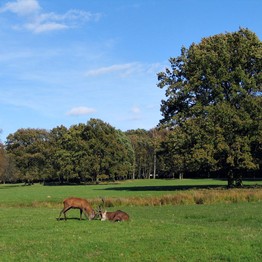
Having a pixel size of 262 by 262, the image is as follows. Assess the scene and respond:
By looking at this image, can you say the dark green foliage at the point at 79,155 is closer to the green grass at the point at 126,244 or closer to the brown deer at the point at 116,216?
the brown deer at the point at 116,216

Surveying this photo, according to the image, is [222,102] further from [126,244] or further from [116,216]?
[126,244]

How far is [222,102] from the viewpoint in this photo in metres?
50.0

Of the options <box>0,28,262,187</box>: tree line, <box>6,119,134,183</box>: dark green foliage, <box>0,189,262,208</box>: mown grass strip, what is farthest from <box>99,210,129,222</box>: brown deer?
<box>6,119,134,183</box>: dark green foliage

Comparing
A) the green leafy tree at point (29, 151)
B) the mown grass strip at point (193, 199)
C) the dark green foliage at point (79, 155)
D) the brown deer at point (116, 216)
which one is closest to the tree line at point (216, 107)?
the mown grass strip at point (193, 199)

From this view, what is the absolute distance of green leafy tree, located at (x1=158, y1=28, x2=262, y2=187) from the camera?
47469 mm

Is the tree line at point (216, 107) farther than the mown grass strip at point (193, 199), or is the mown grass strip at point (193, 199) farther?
the tree line at point (216, 107)

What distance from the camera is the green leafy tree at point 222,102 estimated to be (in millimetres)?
47469

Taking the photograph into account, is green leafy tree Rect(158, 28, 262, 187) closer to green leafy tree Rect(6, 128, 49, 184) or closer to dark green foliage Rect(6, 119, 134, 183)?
dark green foliage Rect(6, 119, 134, 183)

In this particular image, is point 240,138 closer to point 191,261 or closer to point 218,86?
point 218,86

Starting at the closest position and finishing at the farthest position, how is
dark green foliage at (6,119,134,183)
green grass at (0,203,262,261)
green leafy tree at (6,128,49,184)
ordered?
green grass at (0,203,262,261) < dark green foliage at (6,119,134,183) < green leafy tree at (6,128,49,184)

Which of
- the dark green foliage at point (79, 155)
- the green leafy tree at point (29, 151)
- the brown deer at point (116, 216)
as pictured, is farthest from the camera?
the green leafy tree at point (29, 151)

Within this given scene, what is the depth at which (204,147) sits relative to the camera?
47.8 m

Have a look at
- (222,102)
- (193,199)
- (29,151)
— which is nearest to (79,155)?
(29,151)

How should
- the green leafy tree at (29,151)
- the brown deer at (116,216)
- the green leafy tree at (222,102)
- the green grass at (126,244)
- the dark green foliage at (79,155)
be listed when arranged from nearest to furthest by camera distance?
the green grass at (126,244) → the brown deer at (116,216) → the green leafy tree at (222,102) → the dark green foliage at (79,155) → the green leafy tree at (29,151)
